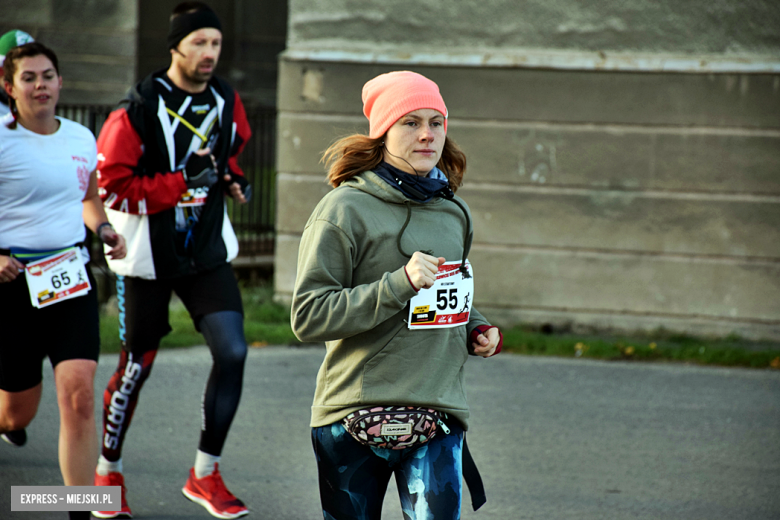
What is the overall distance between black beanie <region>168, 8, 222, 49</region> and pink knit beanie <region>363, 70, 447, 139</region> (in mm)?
1799

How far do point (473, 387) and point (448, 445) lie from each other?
3751mm

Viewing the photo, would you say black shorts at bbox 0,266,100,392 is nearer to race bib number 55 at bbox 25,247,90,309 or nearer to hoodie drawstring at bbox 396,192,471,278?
race bib number 55 at bbox 25,247,90,309

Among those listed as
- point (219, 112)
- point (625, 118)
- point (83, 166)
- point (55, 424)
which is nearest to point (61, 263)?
point (83, 166)

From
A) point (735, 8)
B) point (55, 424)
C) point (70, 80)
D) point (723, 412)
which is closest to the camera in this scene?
point (55, 424)

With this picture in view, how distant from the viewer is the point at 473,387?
6.40 m

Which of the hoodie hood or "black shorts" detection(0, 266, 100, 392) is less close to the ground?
the hoodie hood

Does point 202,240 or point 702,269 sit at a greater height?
point 202,240

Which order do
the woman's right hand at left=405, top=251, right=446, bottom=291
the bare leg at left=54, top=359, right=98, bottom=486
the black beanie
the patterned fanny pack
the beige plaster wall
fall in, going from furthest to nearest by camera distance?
the beige plaster wall
the black beanie
the bare leg at left=54, top=359, right=98, bottom=486
the patterned fanny pack
the woman's right hand at left=405, top=251, right=446, bottom=291

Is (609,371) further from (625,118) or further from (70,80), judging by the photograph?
(70,80)

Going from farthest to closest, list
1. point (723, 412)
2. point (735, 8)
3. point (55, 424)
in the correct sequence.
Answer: point (735, 8) < point (723, 412) < point (55, 424)

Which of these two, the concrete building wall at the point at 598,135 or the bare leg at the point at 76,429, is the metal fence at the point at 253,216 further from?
the bare leg at the point at 76,429

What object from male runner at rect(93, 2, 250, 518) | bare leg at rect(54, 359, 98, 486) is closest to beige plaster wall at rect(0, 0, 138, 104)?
male runner at rect(93, 2, 250, 518)

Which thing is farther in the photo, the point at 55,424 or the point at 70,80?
the point at 70,80

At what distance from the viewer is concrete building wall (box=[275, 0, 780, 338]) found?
24.7 feet
